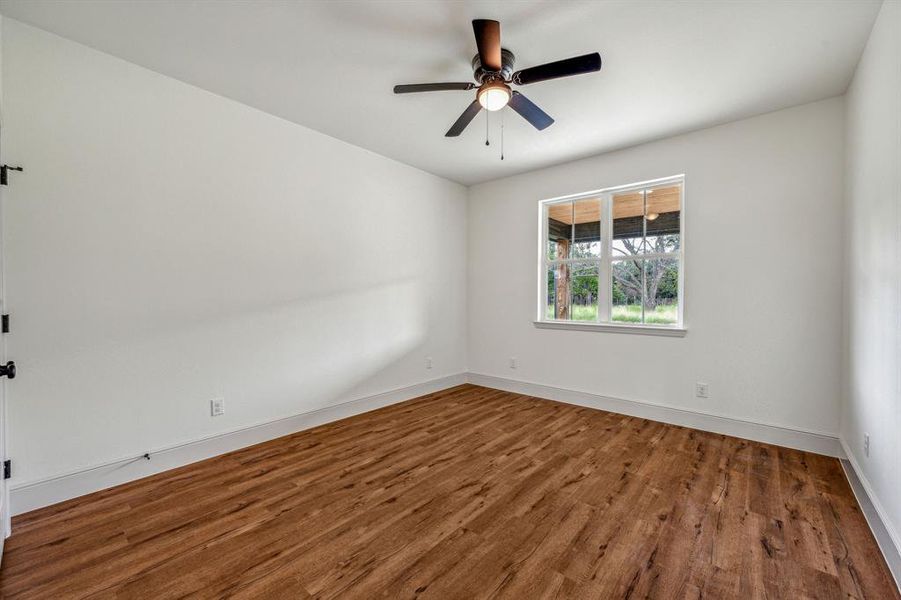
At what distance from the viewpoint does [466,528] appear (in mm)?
1965

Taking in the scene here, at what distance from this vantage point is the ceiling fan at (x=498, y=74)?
1.96 meters

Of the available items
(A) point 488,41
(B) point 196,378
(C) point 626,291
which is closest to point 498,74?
(A) point 488,41

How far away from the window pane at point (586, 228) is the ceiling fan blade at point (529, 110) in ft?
6.02

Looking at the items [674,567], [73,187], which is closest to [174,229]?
[73,187]

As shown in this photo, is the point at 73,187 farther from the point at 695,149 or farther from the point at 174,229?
the point at 695,149

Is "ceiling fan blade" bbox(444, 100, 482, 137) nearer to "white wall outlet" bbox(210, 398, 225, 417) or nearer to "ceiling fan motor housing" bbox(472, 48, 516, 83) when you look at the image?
"ceiling fan motor housing" bbox(472, 48, 516, 83)

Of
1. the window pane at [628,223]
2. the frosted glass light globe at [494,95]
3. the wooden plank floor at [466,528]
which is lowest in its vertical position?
the wooden plank floor at [466,528]

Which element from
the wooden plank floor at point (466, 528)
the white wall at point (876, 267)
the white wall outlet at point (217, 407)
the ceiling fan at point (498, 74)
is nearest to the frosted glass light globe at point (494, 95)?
the ceiling fan at point (498, 74)

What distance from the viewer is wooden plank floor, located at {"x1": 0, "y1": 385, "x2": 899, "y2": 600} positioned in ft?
5.23

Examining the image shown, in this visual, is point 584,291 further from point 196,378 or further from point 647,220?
point 196,378

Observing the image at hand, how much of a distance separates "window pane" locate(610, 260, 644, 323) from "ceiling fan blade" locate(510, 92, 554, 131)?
1.97m

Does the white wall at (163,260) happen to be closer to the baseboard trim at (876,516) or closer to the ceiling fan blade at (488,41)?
the ceiling fan blade at (488,41)

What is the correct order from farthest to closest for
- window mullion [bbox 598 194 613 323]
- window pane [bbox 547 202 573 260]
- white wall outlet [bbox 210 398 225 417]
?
window pane [bbox 547 202 573 260] → window mullion [bbox 598 194 613 323] → white wall outlet [bbox 210 398 225 417]

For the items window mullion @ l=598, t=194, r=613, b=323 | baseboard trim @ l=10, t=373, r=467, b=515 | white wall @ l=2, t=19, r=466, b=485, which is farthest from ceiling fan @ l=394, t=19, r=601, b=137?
baseboard trim @ l=10, t=373, r=467, b=515
